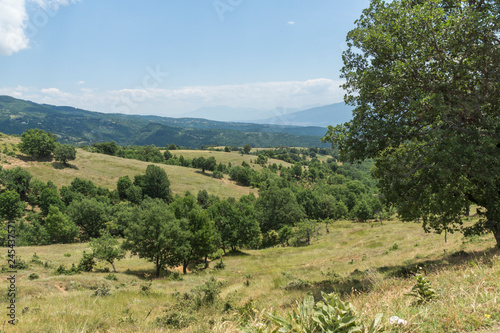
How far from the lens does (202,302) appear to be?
12398 mm

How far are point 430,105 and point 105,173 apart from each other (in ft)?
421

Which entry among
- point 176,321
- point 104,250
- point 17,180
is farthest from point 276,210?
point 17,180

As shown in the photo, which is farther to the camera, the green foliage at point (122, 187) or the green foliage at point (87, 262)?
the green foliage at point (122, 187)

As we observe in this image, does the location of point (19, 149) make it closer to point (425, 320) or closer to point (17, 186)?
point (17, 186)

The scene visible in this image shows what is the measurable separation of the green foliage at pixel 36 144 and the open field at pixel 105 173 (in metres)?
3.84

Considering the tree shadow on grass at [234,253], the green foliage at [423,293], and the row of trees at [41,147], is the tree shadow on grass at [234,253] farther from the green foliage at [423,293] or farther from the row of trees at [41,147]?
the row of trees at [41,147]

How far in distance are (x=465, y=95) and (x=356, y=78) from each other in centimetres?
486

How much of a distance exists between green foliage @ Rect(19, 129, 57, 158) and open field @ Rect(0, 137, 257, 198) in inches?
151

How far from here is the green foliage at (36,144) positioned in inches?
4313

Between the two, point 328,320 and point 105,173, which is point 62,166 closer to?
point 105,173

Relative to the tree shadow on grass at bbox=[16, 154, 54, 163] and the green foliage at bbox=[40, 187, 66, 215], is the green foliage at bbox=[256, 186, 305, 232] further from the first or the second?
the tree shadow on grass at bbox=[16, 154, 54, 163]

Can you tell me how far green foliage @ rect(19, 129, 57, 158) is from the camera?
10956 cm

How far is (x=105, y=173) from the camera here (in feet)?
376

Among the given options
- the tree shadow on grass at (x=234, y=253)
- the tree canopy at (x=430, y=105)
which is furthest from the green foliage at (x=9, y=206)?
the tree canopy at (x=430, y=105)
